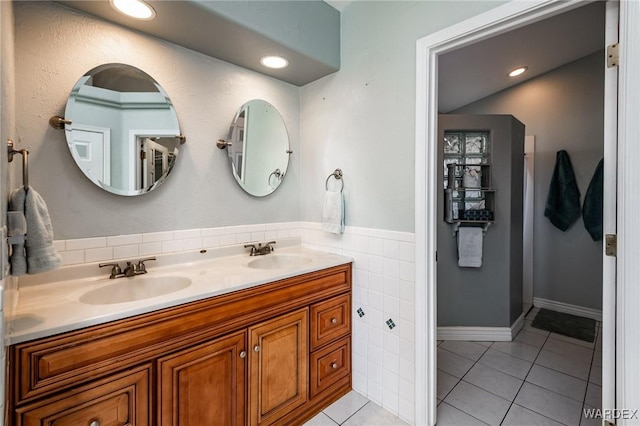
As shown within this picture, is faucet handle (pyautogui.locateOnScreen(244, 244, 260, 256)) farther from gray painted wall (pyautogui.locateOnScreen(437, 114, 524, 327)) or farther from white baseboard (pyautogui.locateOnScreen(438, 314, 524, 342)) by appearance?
white baseboard (pyautogui.locateOnScreen(438, 314, 524, 342))

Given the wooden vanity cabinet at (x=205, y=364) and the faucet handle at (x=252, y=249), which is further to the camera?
the faucet handle at (x=252, y=249)

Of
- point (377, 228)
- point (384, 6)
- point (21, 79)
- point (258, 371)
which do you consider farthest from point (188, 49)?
point (258, 371)

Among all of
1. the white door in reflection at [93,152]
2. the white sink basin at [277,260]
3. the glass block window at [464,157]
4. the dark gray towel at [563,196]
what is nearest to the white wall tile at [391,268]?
the white sink basin at [277,260]

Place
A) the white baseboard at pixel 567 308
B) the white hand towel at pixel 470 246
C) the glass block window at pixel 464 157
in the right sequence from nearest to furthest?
the white hand towel at pixel 470 246 < the glass block window at pixel 464 157 < the white baseboard at pixel 567 308

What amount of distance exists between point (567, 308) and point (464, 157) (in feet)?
7.05

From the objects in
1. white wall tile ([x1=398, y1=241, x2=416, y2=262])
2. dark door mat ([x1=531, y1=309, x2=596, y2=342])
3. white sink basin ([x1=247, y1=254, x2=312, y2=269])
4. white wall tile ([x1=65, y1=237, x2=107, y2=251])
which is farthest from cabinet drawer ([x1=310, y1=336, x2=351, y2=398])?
dark door mat ([x1=531, y1=309, x2=596, y2=342])

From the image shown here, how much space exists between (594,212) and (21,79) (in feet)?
14.3

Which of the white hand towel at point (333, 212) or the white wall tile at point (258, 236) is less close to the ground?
the white hand towel at point (333, 212)

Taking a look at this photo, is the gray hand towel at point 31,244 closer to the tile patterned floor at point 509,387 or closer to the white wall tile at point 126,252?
the white wall tile at point 126,252

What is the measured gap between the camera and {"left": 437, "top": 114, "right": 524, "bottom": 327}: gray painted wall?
2479mm

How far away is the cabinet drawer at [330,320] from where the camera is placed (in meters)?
1.66

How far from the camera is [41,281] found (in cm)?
125

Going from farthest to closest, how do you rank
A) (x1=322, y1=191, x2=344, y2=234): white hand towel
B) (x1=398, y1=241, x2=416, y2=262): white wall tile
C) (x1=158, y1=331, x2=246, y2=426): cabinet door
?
(x1=322, y1=191, x2=344, y2=234): white hand towel
(x1=398, y1=241, x2=416, y2=262): white wall tile
(x1=158, y1=331, x2=246, y2=426): cabinet door

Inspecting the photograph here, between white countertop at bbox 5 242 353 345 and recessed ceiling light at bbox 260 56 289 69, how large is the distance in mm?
1241
